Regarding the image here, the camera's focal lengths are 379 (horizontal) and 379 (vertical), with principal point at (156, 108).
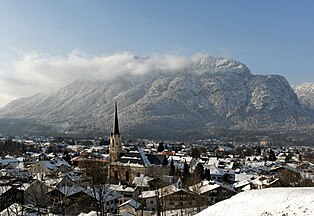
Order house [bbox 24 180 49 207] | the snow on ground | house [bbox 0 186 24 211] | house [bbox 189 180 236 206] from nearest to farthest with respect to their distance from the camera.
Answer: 1. the snow on ground
2. house [bbox 0 186 24 211]
3. house [bbox 24 180 49 207]
4. house [bbox 189 180 236 206]

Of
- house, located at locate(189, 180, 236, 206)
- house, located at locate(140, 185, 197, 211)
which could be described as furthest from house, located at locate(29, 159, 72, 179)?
house, located at locate(189, 180, 236, 206)

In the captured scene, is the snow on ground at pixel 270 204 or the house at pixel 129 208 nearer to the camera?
the snow on ground at pixel 270 204

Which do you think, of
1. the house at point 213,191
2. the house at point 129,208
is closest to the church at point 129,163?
the house at point 213,191

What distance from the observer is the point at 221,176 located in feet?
219

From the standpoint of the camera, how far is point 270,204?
16172 millimetres

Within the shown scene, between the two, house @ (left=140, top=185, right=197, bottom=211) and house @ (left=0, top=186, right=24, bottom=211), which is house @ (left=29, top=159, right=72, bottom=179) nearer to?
house @ (left=0, top=186, right=24, bottom=211)

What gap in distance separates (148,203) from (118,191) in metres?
4.91

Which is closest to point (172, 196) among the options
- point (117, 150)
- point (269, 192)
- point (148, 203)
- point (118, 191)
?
point (148, 203)

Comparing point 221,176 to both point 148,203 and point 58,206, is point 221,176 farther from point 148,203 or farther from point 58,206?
point 58,206

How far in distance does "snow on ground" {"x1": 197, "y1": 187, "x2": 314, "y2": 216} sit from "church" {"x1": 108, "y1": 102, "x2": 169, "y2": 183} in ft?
155

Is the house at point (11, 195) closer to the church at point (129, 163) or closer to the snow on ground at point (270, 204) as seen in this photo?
the church at point (129, 163)

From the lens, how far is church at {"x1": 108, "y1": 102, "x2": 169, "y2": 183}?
220ft

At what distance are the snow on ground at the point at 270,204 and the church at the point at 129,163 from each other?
4710 cm

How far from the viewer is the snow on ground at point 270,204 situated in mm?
15062
